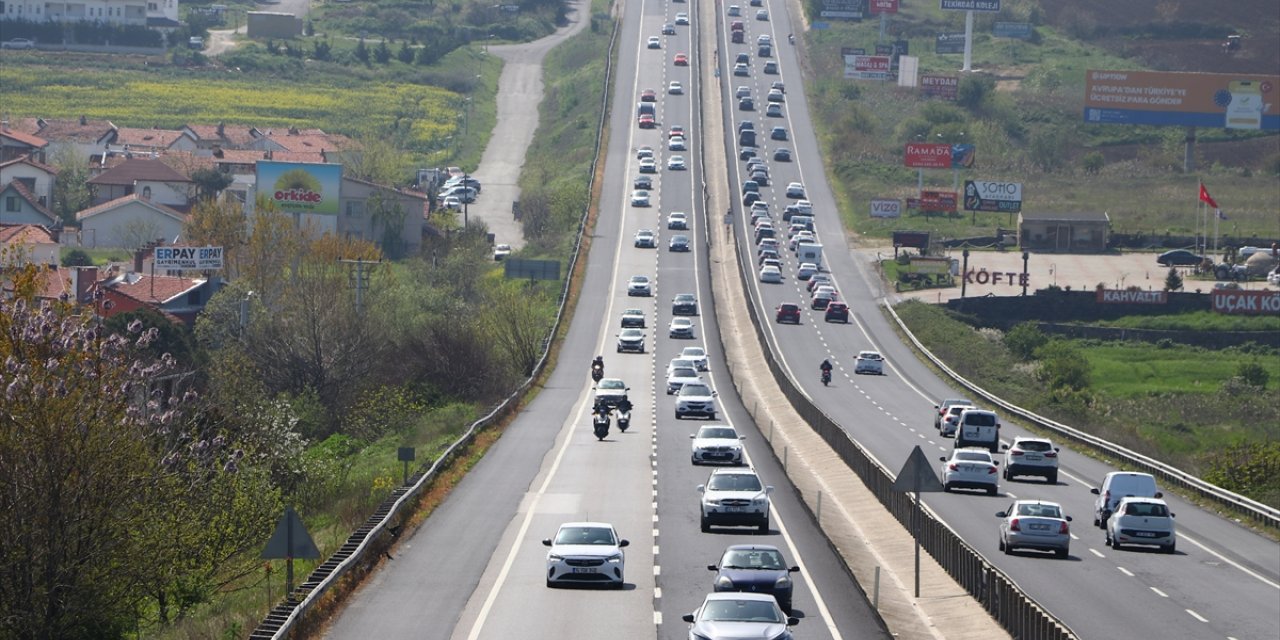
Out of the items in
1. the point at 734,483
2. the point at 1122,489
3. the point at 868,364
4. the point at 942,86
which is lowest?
the point at 868,364

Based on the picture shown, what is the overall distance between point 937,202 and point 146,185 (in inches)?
2307

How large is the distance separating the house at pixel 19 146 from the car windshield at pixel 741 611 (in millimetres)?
128294

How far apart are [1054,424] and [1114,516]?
24.0 m

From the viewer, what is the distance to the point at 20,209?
12900 centimetres

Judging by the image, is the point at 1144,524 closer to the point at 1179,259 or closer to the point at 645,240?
the point at 645,240

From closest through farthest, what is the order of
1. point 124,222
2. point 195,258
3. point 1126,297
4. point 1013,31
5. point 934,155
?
point 195,258 < point 1126,297 < point 124,222 < point 934,155 < point 1013,31

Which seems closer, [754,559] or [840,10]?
[754,559]

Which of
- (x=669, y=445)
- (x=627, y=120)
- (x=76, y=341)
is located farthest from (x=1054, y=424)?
(x=627, y=120)

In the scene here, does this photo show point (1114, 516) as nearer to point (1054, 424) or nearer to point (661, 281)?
point (1054, 424)

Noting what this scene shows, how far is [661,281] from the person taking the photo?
106812 mm

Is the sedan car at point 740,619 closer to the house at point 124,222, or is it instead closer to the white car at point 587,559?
the white car at point 587,559

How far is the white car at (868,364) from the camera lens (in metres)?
82.9

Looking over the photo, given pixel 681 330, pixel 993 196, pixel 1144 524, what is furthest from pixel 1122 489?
pixel 993 196

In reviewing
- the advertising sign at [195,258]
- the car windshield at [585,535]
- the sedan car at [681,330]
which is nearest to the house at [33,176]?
the advertising sign at [195,258]
